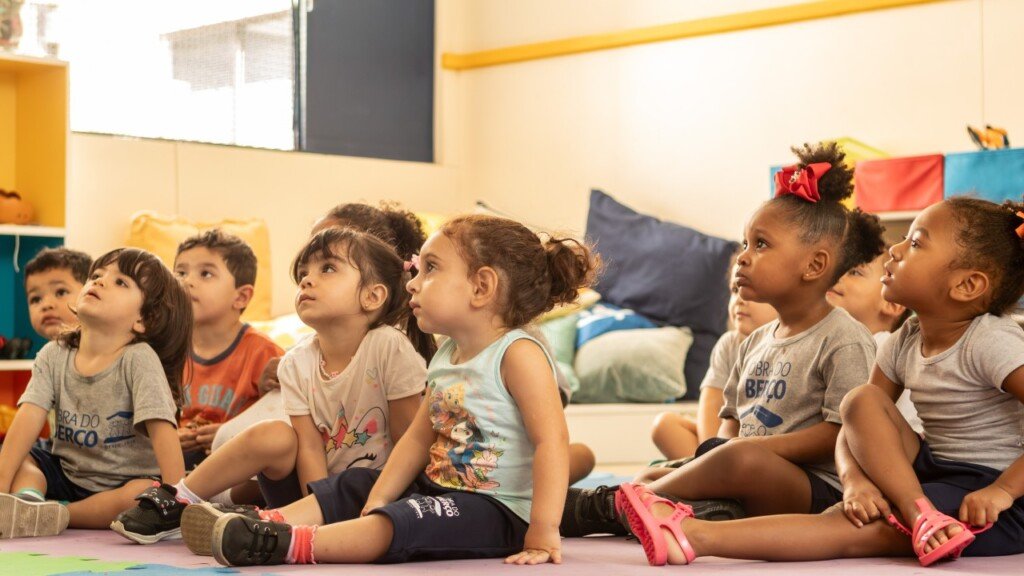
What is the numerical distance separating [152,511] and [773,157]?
3.03 m

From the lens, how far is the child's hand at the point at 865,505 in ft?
6.24

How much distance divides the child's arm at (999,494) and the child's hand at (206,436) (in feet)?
4.91

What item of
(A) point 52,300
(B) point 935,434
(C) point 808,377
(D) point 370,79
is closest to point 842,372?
(C) point 808,377

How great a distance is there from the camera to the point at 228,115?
487 cm

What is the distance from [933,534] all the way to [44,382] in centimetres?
162

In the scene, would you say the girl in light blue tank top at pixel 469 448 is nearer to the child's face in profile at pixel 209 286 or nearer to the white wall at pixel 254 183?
the child's face in profile at pixel 209 286

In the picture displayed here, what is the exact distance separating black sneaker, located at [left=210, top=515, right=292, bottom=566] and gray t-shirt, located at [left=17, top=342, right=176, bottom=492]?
0.64 m

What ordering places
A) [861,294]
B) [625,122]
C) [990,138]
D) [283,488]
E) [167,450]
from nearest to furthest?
1. [283,488]
2. [167,450]
3. [861,294]
4. [990,138]
5. [625,122]

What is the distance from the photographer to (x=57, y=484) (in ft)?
8.13

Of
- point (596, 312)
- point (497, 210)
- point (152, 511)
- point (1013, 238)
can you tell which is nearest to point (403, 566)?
point (152, 511)

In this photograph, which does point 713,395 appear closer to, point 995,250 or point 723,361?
point 723,361

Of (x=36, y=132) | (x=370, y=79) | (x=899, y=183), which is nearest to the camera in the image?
(x=899, y=183)

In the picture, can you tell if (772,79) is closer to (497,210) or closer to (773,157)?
(773,157)

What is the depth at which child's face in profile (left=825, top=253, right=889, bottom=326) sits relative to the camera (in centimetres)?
275
